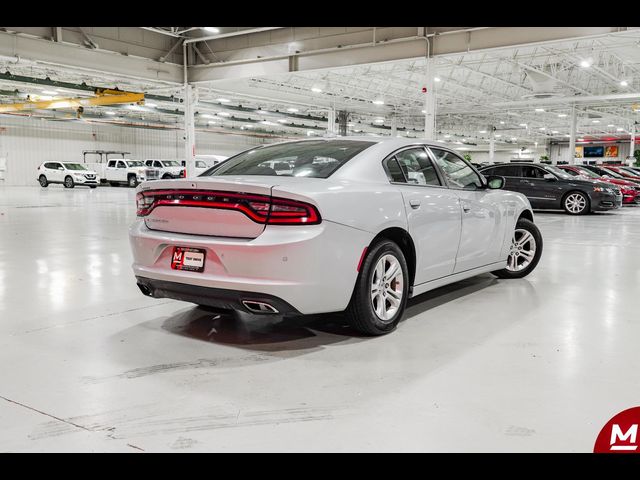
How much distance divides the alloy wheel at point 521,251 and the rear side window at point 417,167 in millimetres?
1801

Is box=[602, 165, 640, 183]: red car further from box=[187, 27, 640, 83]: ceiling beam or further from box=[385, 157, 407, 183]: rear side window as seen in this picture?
box=[385, 157, 407, 183]: rear side window

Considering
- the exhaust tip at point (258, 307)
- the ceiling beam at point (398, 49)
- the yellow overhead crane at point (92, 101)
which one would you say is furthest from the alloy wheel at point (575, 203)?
the yellow overhead crane at point (92, 101)

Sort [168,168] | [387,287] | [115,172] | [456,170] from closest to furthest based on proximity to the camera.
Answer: [387,287] < [456,170] < [168,168] < [115,172]

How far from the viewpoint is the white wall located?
3434 centimetres

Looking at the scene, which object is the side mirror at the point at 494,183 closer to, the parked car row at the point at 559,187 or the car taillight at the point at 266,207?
the car taillight at the point at 266,207

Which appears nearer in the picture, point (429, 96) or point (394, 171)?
point (394, 171)

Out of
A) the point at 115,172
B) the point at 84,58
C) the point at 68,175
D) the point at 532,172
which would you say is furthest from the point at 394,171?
the point at 115,172

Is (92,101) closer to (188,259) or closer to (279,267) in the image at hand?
(188,259)

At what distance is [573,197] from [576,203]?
6.9 inches

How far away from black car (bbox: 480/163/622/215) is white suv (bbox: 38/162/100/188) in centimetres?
2188

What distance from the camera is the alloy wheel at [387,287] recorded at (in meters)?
3.64

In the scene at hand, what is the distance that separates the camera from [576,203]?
561 inches
